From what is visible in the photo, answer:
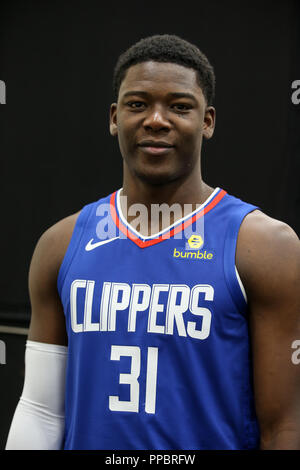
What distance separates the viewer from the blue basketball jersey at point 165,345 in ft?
5.28

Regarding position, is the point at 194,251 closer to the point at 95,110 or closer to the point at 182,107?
the point at 182,107

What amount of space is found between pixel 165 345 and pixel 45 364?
1.62 feet

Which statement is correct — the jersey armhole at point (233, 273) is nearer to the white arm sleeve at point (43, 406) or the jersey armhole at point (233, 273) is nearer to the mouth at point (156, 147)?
the mouth at point (156, 147)

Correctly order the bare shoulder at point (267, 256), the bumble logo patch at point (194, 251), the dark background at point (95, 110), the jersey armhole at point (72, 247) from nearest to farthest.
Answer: the bare shoulder at point (267, 256) → the bumble logo patch at point (194, 251) → the jersey armhole at point (72, 247) → the dark background at point (95, 110)

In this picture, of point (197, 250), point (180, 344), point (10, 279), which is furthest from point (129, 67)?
point (10, 279)

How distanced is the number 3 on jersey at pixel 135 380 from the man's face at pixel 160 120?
53 centimetres

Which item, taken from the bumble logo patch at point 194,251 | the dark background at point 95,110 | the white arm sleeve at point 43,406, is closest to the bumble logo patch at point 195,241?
the bumble logo patch at point 194,251

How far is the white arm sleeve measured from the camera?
1867 mm

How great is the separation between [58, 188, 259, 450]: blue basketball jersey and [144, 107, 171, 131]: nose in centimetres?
31

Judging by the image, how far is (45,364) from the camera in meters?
1.89

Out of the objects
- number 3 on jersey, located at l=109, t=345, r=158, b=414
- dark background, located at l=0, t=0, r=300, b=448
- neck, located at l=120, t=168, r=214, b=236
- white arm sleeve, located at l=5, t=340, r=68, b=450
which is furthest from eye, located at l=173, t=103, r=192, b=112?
dark background, located at l=0, t=0, r=300, b=448

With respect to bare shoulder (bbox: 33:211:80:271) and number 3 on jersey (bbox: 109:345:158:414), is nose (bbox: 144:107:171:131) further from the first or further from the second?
number 3 on jersey (bbox: 109:345:158:414)

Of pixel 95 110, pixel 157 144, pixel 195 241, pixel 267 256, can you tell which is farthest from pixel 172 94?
pixel 95 110
